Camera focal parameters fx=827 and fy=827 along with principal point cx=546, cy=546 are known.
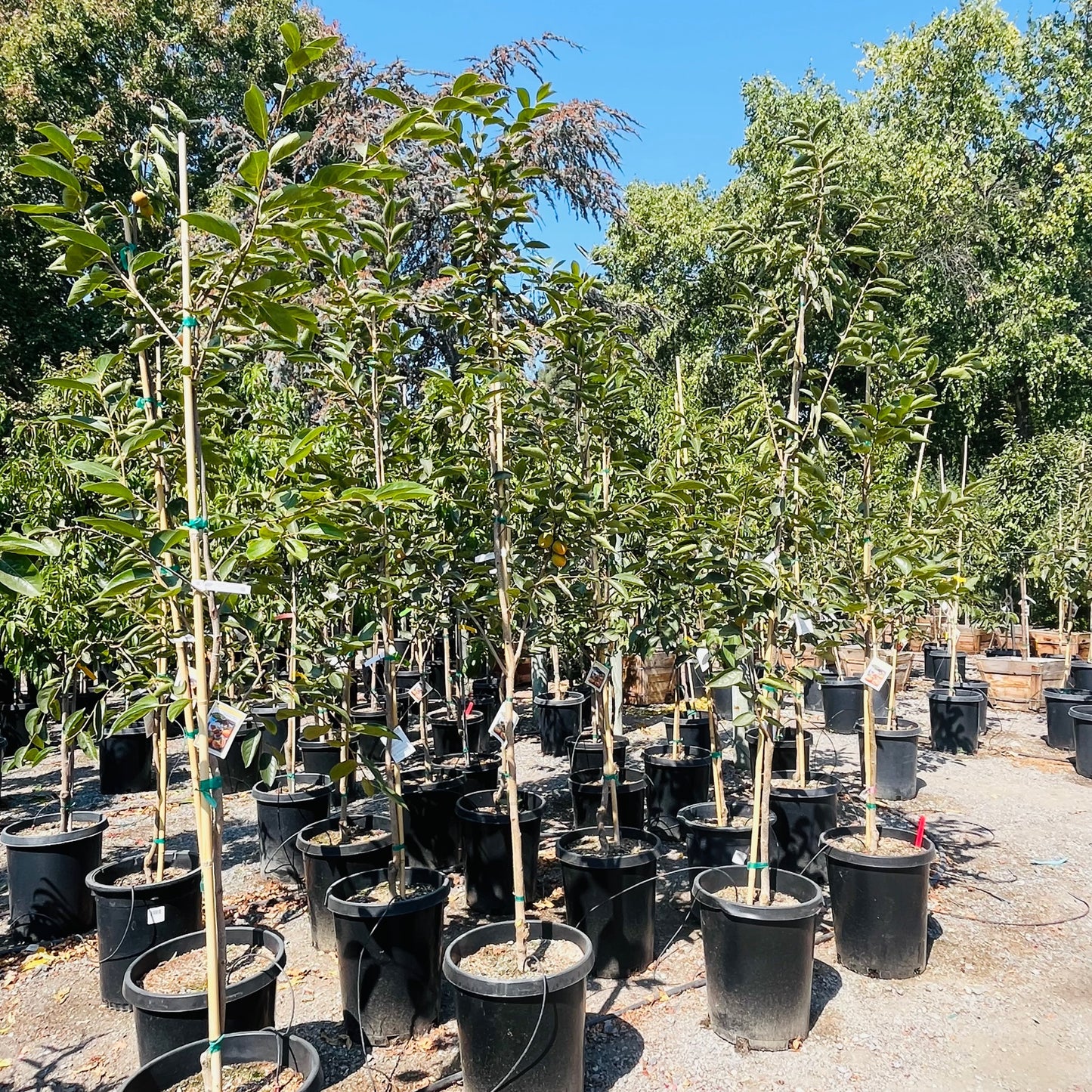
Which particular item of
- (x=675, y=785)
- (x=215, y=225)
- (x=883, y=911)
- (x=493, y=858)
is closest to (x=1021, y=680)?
(x=675, y=785)

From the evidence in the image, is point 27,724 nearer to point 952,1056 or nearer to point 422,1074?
point 422,1074

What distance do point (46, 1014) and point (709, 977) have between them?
9.37 ft

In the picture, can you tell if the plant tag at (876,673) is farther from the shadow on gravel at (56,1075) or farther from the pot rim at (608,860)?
the shadow on gravel at (56,1075)

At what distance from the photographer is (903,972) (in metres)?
3.75

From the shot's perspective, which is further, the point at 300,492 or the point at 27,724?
the point at 27,724

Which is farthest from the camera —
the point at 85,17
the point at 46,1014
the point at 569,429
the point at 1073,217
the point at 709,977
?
the point at 1073,217

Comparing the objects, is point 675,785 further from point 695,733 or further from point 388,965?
point 388,965

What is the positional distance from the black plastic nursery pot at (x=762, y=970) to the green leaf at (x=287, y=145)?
117 inches

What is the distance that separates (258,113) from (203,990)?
269 centimetres

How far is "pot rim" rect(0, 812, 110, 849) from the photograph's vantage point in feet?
13.9

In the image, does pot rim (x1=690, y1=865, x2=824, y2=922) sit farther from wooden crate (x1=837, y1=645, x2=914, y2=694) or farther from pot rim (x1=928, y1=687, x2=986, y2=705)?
wooden crate (x1=837, y1=645, x2=914, y2=694)

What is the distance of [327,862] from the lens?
400cm

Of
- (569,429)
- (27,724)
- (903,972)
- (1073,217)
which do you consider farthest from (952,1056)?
(1073,217)

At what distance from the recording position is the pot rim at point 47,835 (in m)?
4.23
